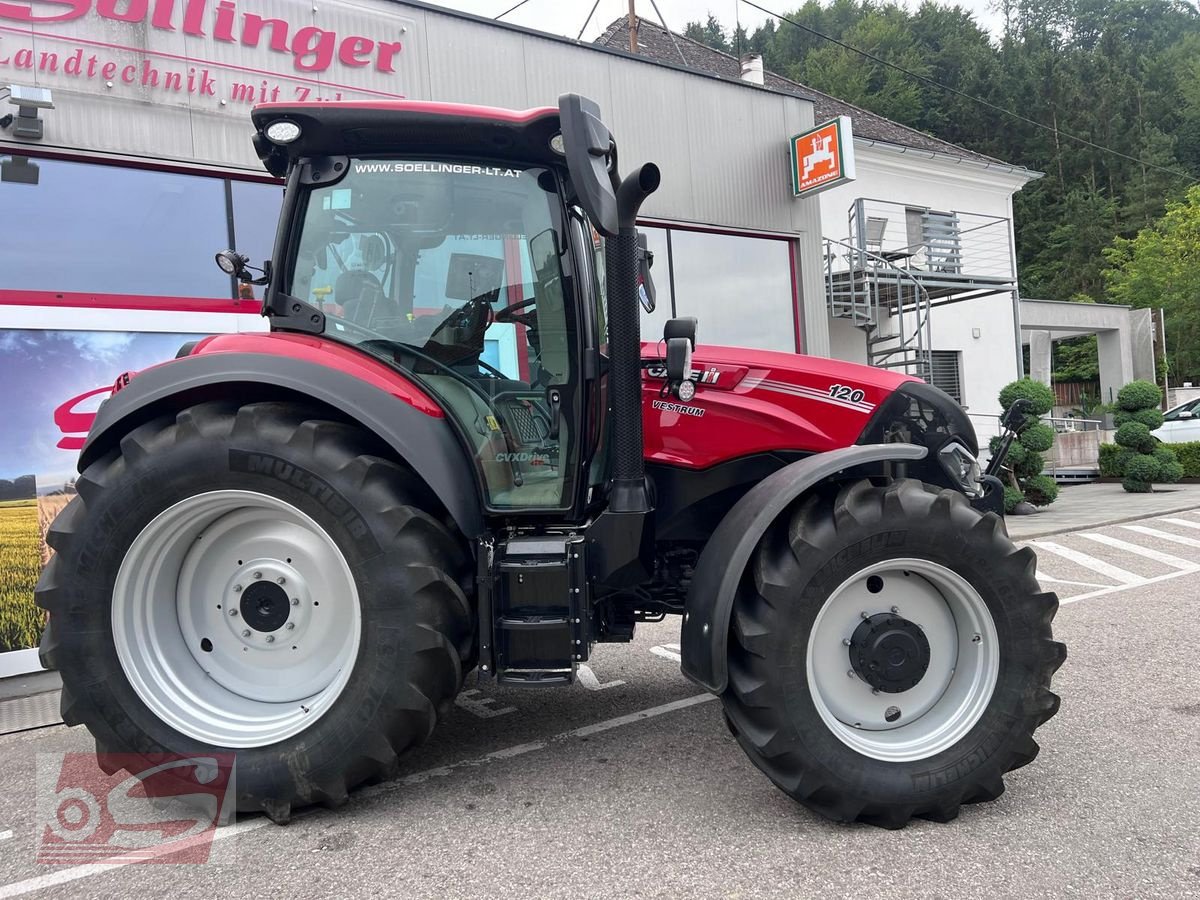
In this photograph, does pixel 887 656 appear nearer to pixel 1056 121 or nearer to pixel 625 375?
pixel 625 375

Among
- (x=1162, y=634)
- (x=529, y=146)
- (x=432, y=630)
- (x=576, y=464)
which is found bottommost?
(x=1162, y=634)

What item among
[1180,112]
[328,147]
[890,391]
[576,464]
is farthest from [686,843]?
[1180,112]

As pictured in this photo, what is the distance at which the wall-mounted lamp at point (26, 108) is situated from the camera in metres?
6.18

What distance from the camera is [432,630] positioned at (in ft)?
9.79

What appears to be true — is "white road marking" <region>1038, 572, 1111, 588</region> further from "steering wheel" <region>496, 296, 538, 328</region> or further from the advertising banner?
the advertising banner

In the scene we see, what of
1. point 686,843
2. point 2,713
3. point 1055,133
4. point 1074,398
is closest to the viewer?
point 686,843

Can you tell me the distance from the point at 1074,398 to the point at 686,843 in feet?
130

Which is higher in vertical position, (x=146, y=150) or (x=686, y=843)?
(x=146, y=150)

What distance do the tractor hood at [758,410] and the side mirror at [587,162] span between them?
87 cm

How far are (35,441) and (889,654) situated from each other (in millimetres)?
5810

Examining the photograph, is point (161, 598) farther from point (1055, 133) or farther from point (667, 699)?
point (1055, 133)

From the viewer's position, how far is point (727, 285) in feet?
35.6

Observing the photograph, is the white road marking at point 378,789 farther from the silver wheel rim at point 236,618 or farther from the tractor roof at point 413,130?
the tractor roof at point 413,130

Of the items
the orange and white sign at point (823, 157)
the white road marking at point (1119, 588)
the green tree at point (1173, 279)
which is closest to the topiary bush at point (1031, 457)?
the orange and white sign at point (823, 157)
